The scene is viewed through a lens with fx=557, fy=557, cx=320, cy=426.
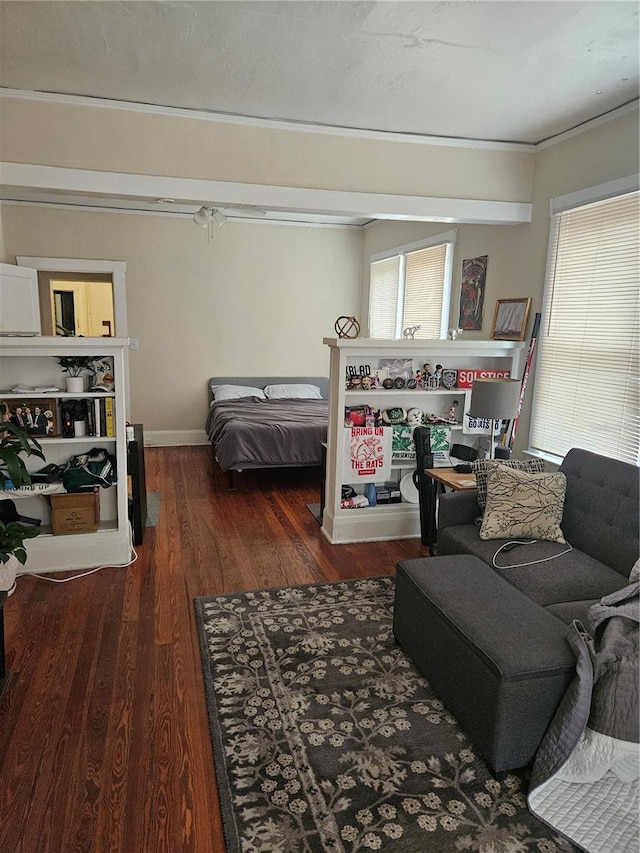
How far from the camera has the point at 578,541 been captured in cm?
288

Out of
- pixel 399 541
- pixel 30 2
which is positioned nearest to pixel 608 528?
pixel 399 541

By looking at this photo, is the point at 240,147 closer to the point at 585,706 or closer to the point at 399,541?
the point at 399,541

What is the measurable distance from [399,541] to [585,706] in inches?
88.8

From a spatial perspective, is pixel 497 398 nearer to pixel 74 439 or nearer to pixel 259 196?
pixel 259 196

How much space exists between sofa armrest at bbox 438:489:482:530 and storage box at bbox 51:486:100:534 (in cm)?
215

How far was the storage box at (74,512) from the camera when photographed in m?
3.42

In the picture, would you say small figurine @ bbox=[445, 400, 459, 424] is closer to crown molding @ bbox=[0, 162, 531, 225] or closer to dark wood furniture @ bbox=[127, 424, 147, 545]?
crown molding @ bbox=[0, 162, 531, 225]

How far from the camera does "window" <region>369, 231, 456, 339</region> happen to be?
5.12 metres

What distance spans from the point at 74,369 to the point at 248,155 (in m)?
1.73

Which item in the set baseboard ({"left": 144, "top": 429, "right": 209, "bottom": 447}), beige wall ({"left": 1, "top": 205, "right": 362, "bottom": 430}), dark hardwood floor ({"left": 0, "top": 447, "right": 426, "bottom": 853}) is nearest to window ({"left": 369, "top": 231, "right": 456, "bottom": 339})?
beige wall ({"left": 1, "top": 205, "right": 362, "bottom": 430})

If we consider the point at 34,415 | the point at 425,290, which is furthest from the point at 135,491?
the point at 425,290

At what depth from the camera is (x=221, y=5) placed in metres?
2.27

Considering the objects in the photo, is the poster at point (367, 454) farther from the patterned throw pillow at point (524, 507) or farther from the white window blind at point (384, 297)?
the white window blind at point (384, 297)

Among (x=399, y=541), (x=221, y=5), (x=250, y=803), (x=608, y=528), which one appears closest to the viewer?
(x=250, y=803)
